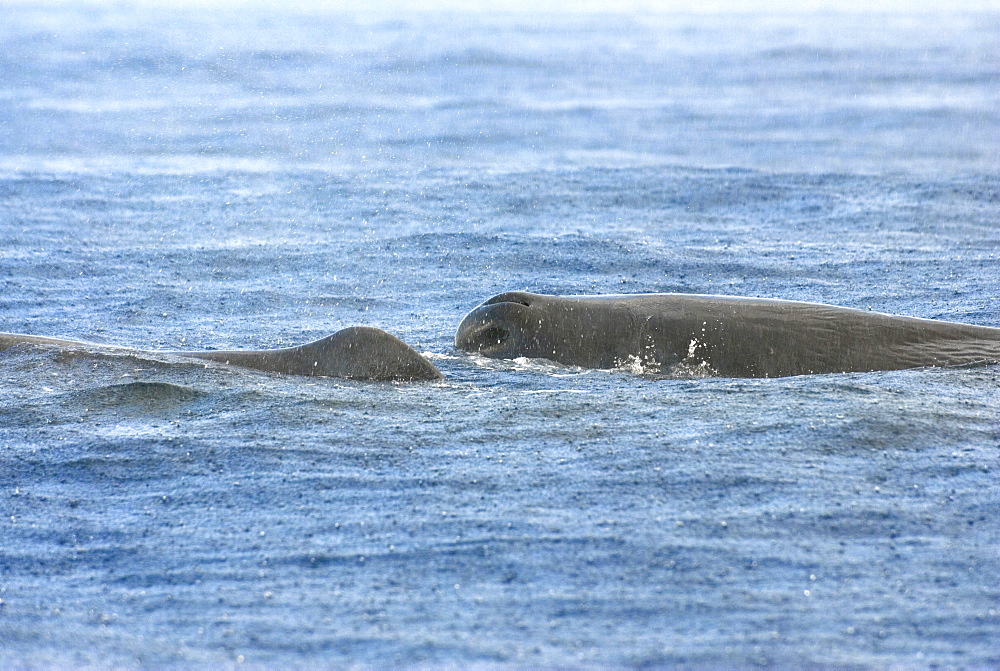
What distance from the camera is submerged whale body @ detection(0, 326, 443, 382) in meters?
5.51

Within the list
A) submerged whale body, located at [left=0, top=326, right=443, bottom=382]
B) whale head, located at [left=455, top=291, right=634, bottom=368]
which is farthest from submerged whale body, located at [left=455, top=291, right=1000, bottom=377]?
submerged whale body, located at [left=0, top=326, right=443, bottom=382]

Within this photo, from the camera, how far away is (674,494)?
14.0 feet

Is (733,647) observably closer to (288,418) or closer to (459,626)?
(459,626)

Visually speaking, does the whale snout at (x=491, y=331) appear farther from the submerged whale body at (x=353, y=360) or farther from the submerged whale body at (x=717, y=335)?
the submerged whale body at (x=353, y=360)

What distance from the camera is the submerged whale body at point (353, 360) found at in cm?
551

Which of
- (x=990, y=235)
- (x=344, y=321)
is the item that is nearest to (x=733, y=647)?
(x=344, y=321)

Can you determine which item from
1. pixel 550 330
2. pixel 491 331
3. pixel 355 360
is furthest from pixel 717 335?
pixel 355 360

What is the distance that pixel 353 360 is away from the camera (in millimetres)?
5520

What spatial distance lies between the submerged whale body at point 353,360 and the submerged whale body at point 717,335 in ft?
1.73

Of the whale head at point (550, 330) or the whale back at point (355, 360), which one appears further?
the whale head at point (550, 330)

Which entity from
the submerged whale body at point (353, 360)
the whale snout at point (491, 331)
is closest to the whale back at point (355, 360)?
the submerged whale body at point (353, 360)

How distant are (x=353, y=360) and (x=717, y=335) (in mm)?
1607

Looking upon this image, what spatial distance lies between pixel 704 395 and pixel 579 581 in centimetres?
185

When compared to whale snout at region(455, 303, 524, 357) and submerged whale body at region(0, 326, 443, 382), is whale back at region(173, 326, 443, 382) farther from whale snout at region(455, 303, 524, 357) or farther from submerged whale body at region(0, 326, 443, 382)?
whale snout at region(455, 303, 524, 357)
